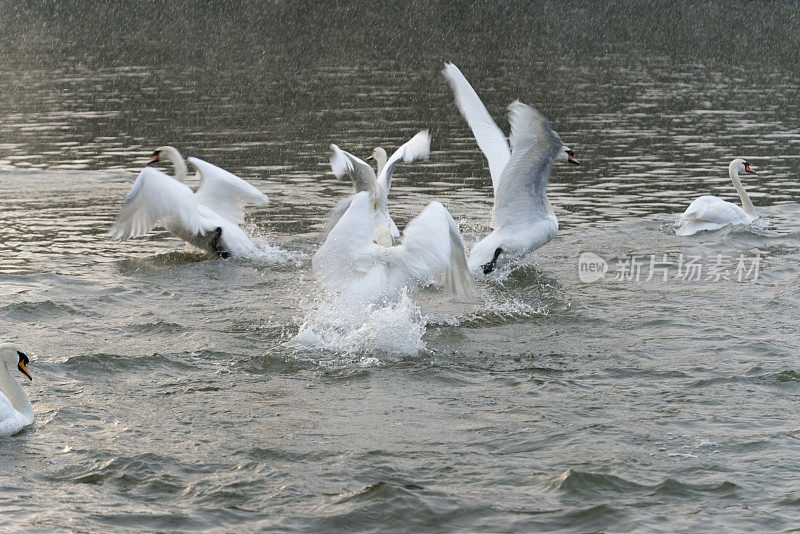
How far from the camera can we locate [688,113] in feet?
73.6

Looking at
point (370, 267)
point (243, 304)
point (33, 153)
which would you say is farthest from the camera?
point (33, 153)

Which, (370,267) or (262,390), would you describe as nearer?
(262,390)

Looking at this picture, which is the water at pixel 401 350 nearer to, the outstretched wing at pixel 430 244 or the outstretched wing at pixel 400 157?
the outstretched wing at pixel 430 244

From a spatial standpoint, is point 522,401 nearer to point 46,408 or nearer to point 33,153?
point 46,408

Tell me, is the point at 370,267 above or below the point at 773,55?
below

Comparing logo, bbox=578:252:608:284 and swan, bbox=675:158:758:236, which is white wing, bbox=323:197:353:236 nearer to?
logo, bbox=578:252:608:284

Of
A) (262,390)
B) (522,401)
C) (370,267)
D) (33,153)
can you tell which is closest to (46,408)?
(262,390)

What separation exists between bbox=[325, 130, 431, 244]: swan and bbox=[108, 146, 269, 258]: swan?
1.73 m

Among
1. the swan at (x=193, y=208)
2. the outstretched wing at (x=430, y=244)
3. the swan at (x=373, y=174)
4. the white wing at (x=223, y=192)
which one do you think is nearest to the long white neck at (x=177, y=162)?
the swan at (x=193, y=208)

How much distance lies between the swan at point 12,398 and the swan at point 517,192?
18.0ft

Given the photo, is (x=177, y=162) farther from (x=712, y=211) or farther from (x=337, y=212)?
(x=712, y=211)

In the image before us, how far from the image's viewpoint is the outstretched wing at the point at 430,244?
316 inches

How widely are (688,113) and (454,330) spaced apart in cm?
1445

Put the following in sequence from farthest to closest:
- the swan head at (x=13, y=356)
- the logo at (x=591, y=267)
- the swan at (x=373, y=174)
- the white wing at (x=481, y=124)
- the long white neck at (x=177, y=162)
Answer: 1. the long white neck at (x=177, y=162)
2. the white wing at (x=481, y=124)
3. the logo at (x=591, y=267)
4. the swan at (x=373, y=174)
5. the swan head at (x=13, y=356)
